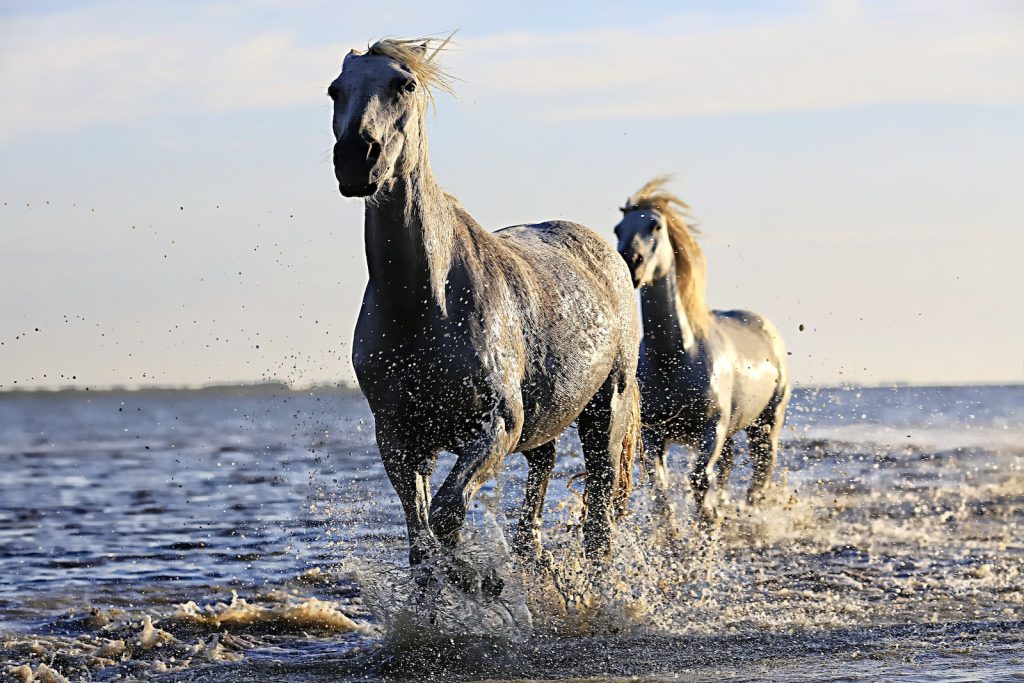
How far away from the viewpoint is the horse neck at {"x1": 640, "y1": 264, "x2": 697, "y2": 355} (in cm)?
902

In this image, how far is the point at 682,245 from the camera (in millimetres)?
9164

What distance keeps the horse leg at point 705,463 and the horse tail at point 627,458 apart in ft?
6.62

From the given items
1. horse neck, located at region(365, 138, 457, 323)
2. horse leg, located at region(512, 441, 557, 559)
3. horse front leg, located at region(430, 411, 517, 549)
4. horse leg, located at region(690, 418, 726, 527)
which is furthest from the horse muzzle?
horse leg, located at region(690, 418, 726, 527)

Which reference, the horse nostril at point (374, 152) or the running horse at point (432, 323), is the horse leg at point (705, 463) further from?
the horse nostril at point (374, 152)

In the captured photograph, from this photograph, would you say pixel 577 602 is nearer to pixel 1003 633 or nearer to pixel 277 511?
pixel 1003 633

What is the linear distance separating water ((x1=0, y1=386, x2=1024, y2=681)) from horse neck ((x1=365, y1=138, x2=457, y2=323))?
2.98ft

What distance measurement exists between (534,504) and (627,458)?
0.75 metres

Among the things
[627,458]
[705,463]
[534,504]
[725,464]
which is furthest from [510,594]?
[725,464]

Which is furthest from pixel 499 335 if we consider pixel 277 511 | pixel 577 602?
pixel 277 511

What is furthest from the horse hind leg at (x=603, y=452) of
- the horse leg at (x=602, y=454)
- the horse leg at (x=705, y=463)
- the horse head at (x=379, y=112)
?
the horse leg at (x=705, y=463)

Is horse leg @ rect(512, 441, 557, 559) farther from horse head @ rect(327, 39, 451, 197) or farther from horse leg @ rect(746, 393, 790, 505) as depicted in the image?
horse leg @ rect(746, 393, 790, 505)

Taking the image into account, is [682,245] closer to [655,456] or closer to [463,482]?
→ [655,456]

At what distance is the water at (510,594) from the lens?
4.77 m

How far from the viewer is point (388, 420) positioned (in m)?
4.81
